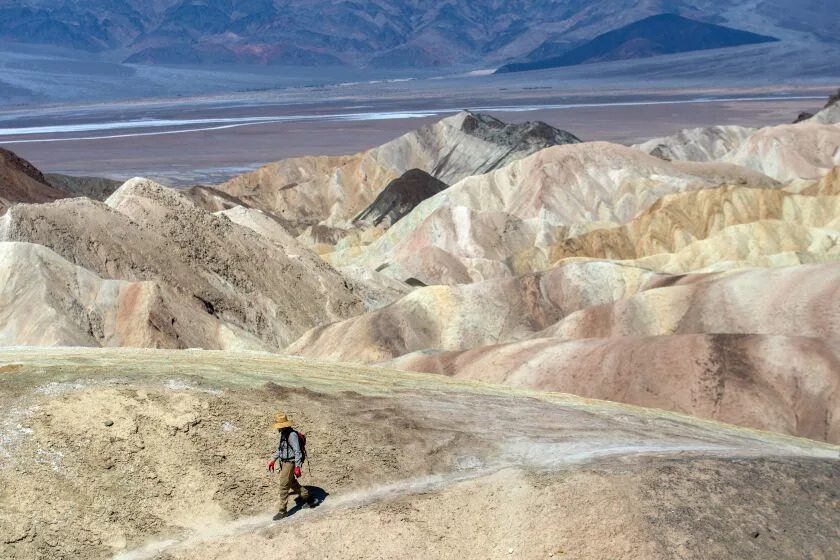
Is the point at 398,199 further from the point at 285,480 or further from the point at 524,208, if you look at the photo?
the point at 285,480

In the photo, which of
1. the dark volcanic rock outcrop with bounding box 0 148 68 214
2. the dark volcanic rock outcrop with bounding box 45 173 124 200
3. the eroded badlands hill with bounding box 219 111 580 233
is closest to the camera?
the dark volcanic rock outcrop with bounding box 0 148 68 214

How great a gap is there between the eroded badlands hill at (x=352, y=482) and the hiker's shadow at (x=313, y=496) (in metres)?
0.08

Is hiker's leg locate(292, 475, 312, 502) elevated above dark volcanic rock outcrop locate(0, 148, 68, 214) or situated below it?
above

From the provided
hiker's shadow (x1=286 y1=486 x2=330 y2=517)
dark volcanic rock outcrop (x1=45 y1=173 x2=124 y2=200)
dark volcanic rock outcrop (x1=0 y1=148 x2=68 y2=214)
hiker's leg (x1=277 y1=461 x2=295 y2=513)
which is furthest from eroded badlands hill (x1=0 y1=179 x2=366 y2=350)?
dark volcanic rock outcrop (x1=45 y1=173 x2=124 y2=200)

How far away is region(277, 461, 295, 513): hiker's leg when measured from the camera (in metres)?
19.1

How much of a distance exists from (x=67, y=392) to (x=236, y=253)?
44.1m

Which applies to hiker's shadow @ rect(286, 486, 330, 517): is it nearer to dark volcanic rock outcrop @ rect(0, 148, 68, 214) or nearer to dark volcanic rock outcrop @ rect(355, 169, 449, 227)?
dark volcanic rock outcrop @ rect(0, 148, 68, 214)

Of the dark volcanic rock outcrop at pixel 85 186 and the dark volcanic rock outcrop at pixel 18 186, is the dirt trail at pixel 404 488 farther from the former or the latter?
the dark volcanic rock outcrop at pixel 85 186

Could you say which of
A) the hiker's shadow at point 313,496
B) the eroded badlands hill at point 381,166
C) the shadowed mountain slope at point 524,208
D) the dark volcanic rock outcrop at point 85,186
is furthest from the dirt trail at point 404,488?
the dark volcanic rock outcrop at point 85,186

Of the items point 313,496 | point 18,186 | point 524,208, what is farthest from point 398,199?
point 313,496

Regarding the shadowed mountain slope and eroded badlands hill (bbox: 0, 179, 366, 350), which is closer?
eroded badlands hill (bbox: 0, 179, 366, 350)

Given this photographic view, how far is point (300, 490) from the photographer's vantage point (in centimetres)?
1952

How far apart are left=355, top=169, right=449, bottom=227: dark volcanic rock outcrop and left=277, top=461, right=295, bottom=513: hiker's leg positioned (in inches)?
4051

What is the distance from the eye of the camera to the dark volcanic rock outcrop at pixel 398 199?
408ft
